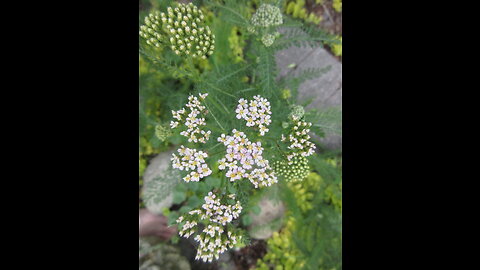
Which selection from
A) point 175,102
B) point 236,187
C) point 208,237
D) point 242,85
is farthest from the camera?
point 175,102

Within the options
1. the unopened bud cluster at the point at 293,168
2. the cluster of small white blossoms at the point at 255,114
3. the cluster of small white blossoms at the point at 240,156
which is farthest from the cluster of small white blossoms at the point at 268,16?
the unopened bud cluster at the point at 293,168

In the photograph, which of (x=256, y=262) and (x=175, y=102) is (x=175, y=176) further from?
(x=256, y=262)

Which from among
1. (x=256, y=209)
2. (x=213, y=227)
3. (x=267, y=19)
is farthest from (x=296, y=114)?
(x=256, y=209)

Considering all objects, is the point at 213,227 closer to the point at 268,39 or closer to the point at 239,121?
the point at 239,121

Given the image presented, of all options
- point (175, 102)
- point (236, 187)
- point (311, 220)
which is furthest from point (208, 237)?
point (311, 220)

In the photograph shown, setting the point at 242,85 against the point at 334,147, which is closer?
the point at 242,85

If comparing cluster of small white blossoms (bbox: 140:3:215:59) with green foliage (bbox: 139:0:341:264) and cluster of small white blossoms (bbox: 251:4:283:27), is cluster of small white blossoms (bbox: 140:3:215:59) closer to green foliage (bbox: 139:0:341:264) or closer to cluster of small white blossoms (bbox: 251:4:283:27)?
green foliage (bbox: 139:0:341:264)
